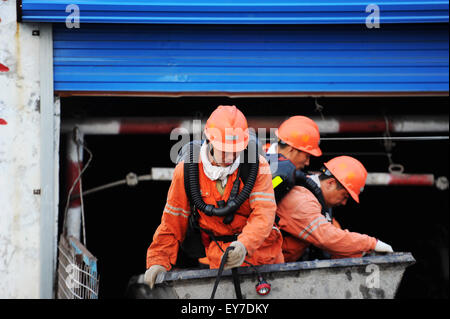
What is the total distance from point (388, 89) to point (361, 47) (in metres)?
0.50

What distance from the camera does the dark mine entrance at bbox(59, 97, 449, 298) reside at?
21.5 ft

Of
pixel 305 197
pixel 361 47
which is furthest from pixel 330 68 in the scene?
pixel 305 197

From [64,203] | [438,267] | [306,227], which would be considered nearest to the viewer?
[306,227]

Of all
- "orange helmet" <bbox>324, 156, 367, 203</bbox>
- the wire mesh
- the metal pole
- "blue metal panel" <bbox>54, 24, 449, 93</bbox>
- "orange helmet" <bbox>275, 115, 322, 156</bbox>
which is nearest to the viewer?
the wire mesh

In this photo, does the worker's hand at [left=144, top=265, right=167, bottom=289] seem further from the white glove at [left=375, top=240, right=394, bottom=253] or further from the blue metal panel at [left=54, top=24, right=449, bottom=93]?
the blue metal panel at [left=54, top=24, right=449, bottom=93]

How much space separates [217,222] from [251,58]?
6.34ft

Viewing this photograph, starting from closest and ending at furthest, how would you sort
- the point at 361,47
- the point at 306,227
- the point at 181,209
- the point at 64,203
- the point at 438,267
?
the point at 181,209 < the point at 306,227 < the point at 361,47 < the point at 64,203 < the point at 438,267

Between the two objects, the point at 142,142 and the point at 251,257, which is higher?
the point at 142,142

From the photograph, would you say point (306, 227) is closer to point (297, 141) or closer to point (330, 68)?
point (297, 141)

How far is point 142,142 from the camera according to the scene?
7.23 m

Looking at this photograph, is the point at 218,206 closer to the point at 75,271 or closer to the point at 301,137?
the point at 301,137

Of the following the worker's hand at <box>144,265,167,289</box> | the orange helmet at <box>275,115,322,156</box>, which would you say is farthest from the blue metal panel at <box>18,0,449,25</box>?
the worker's hand at <box>144,265,167,289</box>

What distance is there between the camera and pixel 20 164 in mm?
4648

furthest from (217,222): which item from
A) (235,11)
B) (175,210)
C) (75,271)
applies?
(235,11)
